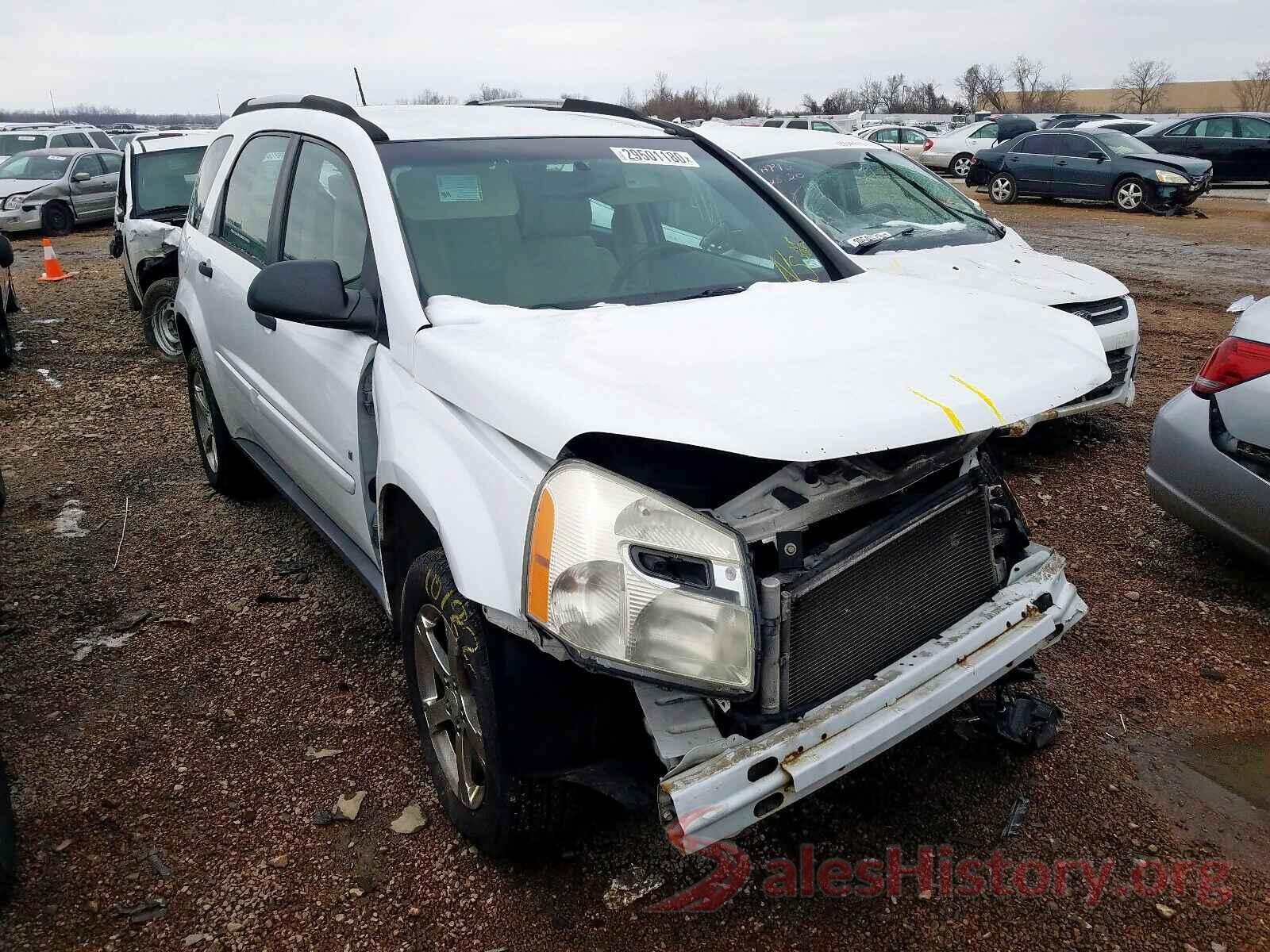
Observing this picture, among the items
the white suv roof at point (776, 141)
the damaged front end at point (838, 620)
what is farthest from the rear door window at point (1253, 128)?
the damaged front end at point (838, 620)

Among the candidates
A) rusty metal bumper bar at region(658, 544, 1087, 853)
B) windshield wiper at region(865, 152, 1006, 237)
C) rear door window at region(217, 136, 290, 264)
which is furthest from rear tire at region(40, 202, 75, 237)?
rusty metal bumper bar at region(658, 544, 1087, 853)

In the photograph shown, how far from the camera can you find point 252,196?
13.0 feet

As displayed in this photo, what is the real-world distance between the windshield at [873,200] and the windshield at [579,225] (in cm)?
284

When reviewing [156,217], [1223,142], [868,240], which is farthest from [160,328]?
[1223,142]

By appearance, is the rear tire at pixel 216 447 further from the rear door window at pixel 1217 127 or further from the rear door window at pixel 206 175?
the rear door window at pixel 1217 127

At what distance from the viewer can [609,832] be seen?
264 cm

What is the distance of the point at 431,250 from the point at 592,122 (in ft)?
3.62

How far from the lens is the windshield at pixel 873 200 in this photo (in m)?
6.22

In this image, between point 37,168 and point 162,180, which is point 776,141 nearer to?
point 162,180

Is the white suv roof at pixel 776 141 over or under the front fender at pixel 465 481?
over

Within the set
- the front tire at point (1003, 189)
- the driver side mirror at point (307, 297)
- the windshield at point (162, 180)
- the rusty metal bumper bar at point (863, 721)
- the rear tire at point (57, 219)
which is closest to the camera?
the rusty metal bumper bar at point (863, 721)

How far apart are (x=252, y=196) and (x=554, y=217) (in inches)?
63.8

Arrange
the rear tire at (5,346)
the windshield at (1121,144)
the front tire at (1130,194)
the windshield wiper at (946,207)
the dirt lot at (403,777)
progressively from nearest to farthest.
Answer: the dirt lot at (403,777)
the windshield wiper at (946,207)
the rear tire at (5,346)
the front tire at (1130,194)
the windshield at (1121,144)

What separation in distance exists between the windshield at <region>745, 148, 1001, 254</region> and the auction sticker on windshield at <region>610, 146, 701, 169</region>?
270 cm
